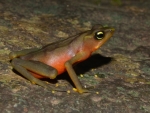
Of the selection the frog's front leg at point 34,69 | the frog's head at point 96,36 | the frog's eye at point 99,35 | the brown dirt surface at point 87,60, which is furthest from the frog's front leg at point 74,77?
the frog's eye at point 99,35

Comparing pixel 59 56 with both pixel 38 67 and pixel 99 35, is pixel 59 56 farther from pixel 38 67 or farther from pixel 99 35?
pixel 99 35

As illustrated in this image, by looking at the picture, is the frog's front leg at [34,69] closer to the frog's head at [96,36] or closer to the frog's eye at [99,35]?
the frog's head at [96,36]

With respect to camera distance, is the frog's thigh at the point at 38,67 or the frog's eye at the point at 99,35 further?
the frog's eye at the point at 99,35

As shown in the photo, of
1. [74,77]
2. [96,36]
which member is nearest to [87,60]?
[96,36]

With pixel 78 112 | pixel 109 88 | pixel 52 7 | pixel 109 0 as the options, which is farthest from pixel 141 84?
pixel 109 0

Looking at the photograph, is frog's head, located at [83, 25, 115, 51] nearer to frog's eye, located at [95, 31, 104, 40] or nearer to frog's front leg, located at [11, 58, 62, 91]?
frog's eye, located at [95, 31, 104, 40]

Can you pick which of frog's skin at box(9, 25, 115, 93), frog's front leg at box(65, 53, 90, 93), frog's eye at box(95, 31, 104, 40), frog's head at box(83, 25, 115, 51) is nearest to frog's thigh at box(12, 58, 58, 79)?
frog's skin at box(9, 25, 115, 93)
